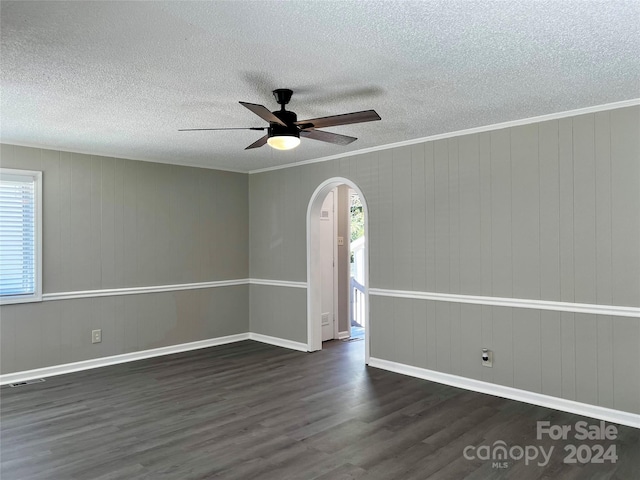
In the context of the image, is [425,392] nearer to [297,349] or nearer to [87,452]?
[297,349]

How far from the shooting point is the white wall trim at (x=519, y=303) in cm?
362

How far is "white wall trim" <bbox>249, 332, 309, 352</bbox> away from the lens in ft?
19.9

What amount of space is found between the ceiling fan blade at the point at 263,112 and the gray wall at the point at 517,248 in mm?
2127

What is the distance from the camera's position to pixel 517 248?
4156 mm

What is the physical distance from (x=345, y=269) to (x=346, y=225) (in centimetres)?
65

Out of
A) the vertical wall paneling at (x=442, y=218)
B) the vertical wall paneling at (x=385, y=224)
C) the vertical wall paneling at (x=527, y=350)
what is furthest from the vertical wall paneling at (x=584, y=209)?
the vertical wall paneling at (x=385, y=224)

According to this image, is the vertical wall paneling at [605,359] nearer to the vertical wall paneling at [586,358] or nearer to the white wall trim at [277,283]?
the vertical wall paneling at [586,358]

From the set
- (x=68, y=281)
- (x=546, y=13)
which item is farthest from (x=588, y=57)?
(x=68, y=281)

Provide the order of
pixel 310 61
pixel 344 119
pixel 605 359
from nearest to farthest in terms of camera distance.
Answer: pixel 310 61 → pixel 344 119 → pixel 605 359

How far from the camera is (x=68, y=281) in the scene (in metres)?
5.17

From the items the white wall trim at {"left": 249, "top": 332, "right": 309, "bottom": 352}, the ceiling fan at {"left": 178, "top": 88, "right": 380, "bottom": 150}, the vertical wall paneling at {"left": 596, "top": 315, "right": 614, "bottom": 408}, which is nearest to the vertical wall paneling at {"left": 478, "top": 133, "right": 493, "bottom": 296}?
the vertical wall paneling at {"left": 596, "top": 315, "right": 614, "bottom": 408}

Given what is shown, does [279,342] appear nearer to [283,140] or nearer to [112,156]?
[112,156]

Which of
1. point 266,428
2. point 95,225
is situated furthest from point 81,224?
point 266,428

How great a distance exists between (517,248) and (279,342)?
3.43 meters
